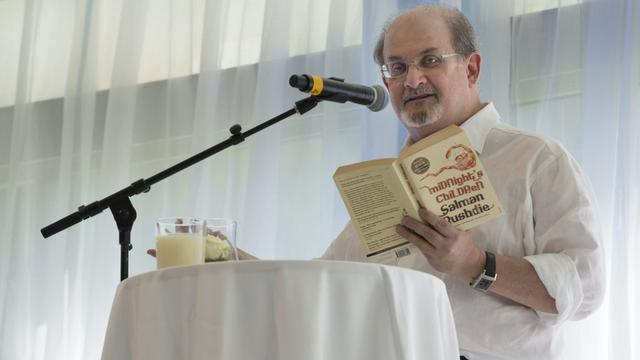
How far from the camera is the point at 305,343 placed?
125cm

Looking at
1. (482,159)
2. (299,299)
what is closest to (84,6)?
(482,159)

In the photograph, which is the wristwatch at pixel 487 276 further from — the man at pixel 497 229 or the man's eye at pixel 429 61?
the man's eye at pixel 429 61

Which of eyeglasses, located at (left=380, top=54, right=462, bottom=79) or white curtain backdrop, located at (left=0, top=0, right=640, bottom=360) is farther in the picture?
white curtain backdrop, located at (left=0, top=0, right=640, bottom=360)

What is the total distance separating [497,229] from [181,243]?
0.67 m

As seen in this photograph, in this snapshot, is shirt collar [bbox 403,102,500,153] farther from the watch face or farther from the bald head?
the watch face

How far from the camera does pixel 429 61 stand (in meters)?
2.14

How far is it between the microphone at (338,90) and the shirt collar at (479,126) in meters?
0.19

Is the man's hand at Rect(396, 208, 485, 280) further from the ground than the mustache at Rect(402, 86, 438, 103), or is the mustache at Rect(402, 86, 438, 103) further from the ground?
the mustache at Rect(402, 86, 438, 103)

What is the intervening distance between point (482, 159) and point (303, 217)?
0.94m

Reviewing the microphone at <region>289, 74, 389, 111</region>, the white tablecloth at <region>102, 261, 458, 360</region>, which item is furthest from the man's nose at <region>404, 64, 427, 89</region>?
the white tablecloth at <region>102, 261, 458, 360</region>

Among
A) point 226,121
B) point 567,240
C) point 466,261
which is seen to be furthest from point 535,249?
point 226,121

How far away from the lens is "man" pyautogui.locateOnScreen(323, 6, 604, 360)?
1.76 m

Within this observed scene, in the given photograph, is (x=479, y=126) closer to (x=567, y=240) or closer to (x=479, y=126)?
(x=479, y=126)

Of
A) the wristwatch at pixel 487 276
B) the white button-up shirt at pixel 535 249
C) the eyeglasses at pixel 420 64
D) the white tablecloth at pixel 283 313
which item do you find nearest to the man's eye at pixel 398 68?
the eyeglasses at pixel 420 64
